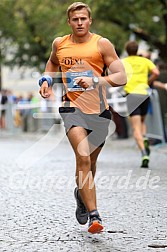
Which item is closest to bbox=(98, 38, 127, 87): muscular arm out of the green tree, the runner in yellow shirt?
the runner in yellow shirt

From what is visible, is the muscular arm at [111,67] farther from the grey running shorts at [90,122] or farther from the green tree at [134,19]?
the green tree at [134,19]

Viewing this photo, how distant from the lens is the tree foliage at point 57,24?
1017 inches

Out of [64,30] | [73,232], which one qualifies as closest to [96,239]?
[73,232]

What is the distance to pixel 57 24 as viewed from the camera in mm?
34094

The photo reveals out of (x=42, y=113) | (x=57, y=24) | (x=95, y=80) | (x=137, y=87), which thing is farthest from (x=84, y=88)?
(x=57, y=24)

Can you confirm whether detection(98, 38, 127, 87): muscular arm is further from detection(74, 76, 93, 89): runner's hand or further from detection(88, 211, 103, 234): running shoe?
detection(88, 211, 103, 234): running shoe

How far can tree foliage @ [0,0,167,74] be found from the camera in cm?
2584

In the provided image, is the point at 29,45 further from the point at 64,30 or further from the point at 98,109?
the point at 98,109

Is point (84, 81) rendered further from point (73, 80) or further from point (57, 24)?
point (57, 24)

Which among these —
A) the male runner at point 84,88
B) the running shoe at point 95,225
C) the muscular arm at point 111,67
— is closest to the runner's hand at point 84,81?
the male runner at point 84,88

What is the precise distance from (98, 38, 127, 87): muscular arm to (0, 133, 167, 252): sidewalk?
3.90 feet

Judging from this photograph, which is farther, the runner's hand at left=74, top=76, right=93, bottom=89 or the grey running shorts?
the grey running shorts

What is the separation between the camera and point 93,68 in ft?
21.1

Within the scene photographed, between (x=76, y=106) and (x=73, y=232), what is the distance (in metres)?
1.01
